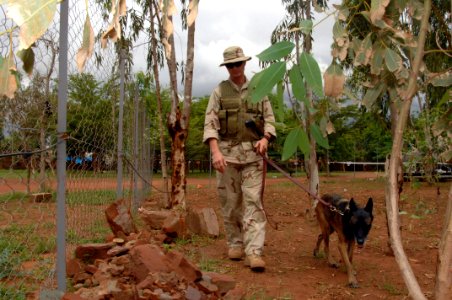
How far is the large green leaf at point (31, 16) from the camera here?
517mm

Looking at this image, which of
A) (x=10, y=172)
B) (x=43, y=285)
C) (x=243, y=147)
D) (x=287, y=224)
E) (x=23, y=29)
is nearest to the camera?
(x=23, y=29)

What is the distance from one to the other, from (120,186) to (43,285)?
106 inches

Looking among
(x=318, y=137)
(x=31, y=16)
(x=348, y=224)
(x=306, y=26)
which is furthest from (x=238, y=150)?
(x=31, y=16)

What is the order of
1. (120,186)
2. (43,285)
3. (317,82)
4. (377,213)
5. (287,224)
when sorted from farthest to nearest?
(377,213) → (287,224) → (120,186) → (43,285) → (317,82)

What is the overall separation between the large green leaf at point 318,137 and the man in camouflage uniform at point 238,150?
2.28 meters

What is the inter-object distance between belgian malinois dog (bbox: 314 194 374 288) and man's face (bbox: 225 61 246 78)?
64.0 inches

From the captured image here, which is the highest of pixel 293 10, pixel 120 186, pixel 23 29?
pixel 293 10

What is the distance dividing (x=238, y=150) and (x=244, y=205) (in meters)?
0.57

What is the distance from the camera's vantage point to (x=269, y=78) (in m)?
1.38

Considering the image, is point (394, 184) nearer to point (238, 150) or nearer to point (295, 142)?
point (295, 142)

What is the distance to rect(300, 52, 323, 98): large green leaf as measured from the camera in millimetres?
1398

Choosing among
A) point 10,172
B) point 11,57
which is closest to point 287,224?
point 10,172

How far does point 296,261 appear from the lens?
17.3ft

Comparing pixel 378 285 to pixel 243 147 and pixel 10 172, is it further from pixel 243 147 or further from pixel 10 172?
pixel 10 172
